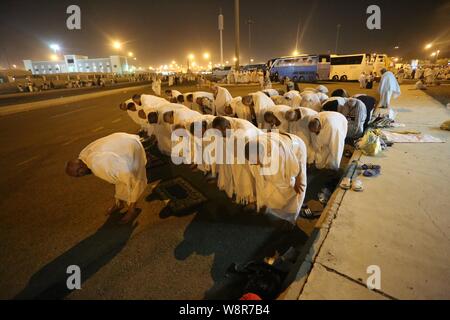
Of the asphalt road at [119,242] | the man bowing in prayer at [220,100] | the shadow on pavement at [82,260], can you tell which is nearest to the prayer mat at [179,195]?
the asphalt road at [119,242]

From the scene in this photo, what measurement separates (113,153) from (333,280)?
2977 mm

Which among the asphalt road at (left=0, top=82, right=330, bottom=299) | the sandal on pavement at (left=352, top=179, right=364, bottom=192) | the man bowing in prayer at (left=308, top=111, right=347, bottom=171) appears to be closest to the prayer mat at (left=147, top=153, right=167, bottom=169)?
the asphalt road at (left=0, top=82, right=330, bottom=299)

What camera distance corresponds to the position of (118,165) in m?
3.39

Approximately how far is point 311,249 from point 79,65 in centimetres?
11234

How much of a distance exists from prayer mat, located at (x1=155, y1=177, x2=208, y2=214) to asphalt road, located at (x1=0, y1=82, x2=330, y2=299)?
145 millimetres

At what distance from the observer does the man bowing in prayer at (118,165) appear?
10.7 feet

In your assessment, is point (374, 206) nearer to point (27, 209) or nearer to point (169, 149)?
point (169, 149)

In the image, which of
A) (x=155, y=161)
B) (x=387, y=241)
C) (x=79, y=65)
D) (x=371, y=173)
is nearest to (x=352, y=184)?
(x=371, y=173)

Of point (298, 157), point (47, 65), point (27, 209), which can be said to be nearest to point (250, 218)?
point (298, 157)

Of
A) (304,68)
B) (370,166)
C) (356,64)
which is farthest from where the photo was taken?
(304,68)

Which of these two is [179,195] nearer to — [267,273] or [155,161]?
[155,161]

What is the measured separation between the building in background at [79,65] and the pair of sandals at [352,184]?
94.7 metres
